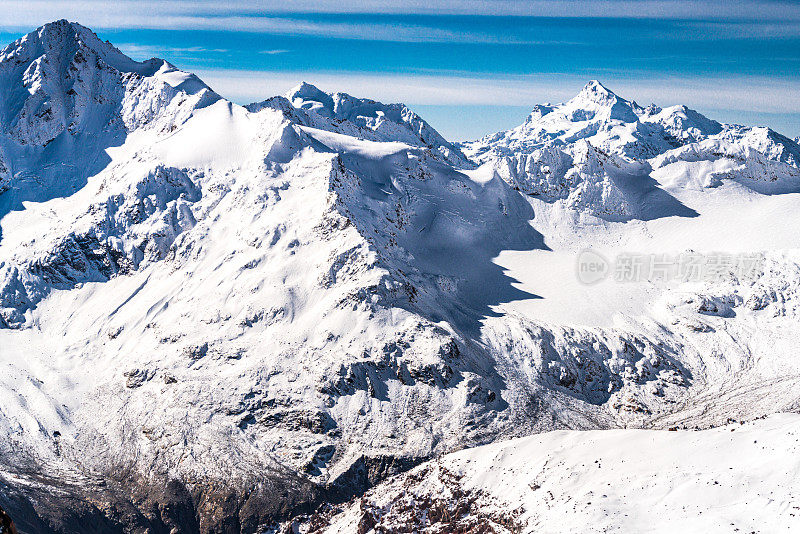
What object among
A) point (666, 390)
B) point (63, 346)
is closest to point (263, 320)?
point (63, 346)

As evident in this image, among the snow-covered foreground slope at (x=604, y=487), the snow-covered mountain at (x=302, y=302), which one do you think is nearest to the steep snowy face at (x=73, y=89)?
the snow-covered mountain at (x=302, y=302)

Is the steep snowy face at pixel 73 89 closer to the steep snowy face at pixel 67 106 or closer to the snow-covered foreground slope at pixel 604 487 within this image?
the steep snowy face at pixel 67 106

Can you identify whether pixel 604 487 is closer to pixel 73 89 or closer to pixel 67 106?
pixel 67 106

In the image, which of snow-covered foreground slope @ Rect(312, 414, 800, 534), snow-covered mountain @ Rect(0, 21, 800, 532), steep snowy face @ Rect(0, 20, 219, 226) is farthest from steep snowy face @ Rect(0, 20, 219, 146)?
snow-covered foreground slope @ Rect(312, 414, 800, 534)

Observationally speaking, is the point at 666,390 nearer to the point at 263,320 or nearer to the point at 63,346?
the point at 263,320

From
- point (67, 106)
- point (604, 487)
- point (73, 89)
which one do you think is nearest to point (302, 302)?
point (604, 487)

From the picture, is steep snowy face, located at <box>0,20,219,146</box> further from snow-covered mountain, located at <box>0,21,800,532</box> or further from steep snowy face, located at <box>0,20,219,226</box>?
snow-covered mountain, located at <box>0,21,800,532</box>
